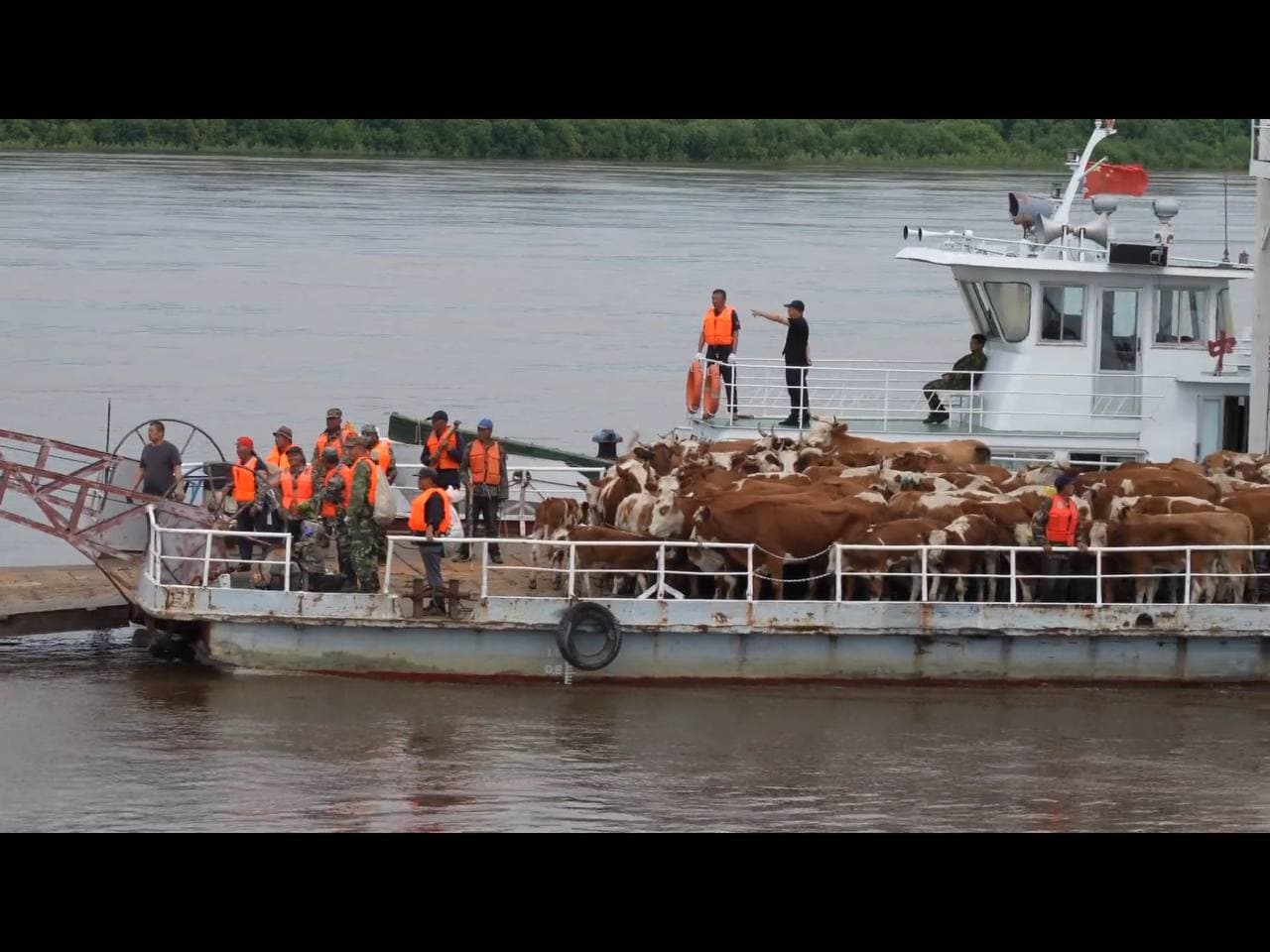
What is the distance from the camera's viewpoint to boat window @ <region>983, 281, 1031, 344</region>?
855 inches

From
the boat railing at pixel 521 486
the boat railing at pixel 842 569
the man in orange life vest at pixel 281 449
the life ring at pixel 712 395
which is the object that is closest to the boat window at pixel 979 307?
the life ring at pixel 712 395

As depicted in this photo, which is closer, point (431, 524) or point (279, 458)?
point (431, 524)

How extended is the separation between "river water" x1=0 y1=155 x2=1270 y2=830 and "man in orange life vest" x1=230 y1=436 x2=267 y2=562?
1.36m

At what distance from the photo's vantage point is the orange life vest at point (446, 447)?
1902 cm

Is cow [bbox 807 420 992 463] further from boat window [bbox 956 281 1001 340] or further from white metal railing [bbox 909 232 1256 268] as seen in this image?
white metal railing [bbox 909 232 1256 268]

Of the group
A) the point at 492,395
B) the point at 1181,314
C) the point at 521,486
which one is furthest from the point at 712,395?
the point at 492,395

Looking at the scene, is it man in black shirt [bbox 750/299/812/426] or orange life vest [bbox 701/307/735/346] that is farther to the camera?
orange life vest [bbox 701/307/735/346]

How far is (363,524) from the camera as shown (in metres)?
16.9

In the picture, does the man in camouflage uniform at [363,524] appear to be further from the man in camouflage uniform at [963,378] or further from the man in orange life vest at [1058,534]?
the man in camouflage uniform at [963,378]

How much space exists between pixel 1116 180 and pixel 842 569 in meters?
7.92

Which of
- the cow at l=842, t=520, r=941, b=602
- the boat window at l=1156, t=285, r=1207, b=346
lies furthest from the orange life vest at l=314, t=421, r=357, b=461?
the boat window at l=1156, t=285, r=1207, b=346

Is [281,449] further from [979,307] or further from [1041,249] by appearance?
[1041,249]

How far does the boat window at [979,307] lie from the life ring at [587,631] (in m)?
7.15

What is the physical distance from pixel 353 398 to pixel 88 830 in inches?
883
